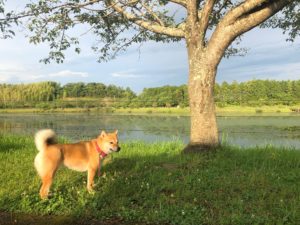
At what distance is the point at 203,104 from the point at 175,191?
3.70 meters

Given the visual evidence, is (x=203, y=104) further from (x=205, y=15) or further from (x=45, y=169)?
(x=45, y=169)

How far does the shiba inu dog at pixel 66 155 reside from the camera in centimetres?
735

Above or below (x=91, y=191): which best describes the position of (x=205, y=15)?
above

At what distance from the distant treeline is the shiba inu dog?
6402 centimetres

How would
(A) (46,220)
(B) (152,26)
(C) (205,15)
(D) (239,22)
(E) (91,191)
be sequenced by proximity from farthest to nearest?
(B) (152,26) → (C) (205,15) → (D) (239,22) → (E) (91,191) → (A) (46,220)

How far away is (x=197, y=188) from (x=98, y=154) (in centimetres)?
223

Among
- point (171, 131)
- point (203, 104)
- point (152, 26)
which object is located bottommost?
point (171, 131)

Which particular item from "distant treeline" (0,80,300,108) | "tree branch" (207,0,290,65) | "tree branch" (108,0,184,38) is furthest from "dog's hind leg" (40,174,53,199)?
"distant treeline" (0,80,300,108)

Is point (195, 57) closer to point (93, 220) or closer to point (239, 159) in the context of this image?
point (239, 159)

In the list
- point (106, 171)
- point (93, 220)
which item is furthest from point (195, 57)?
point (93, 220)

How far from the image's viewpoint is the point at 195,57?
10.9 meters

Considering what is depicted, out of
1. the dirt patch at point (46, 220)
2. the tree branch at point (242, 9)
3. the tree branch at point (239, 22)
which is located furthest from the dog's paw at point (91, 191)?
the tree branch at point (242, 9)

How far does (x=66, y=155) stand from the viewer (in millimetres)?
7742

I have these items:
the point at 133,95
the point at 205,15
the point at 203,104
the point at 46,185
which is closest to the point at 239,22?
the point at 205,15
